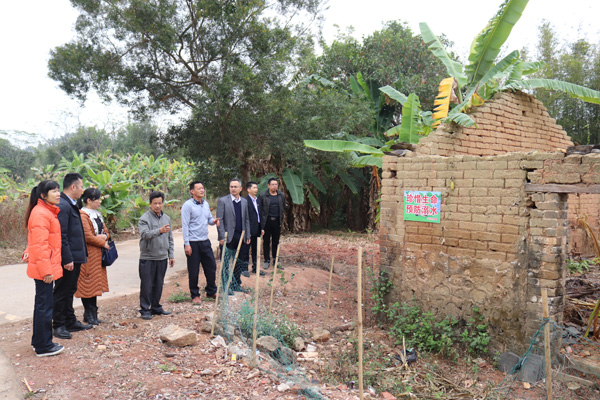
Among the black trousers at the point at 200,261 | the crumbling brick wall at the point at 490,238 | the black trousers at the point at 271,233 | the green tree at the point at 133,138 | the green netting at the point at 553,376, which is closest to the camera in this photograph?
the green netting at the point at 553,376

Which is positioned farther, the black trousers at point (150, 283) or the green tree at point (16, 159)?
the green tree at point (16, 159)

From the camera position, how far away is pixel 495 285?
16.8ft

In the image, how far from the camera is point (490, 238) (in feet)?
17.0

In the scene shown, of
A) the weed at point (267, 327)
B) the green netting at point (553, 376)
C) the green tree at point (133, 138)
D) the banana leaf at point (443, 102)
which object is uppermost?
the green tree at point (133, 138)

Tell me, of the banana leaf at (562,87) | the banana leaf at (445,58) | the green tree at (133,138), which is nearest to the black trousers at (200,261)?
the banana leaf at (445,58)

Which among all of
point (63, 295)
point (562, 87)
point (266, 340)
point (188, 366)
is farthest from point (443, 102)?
point (63, 295)

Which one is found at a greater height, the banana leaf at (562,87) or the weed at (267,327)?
the banana leaf at (562,87)

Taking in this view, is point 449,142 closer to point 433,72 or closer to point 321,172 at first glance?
point 321,172

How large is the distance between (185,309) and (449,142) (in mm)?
4686

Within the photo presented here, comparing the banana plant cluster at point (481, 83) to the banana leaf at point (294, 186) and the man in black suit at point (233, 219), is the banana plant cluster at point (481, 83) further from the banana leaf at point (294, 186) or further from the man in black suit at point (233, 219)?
the banana leaf at point (294, 186)

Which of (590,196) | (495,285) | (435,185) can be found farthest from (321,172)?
(495,285)

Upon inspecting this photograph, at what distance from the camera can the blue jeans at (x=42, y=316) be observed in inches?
157

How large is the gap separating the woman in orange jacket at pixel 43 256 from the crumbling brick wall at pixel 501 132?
4.77 meters

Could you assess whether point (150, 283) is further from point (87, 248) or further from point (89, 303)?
point (87, 248)
